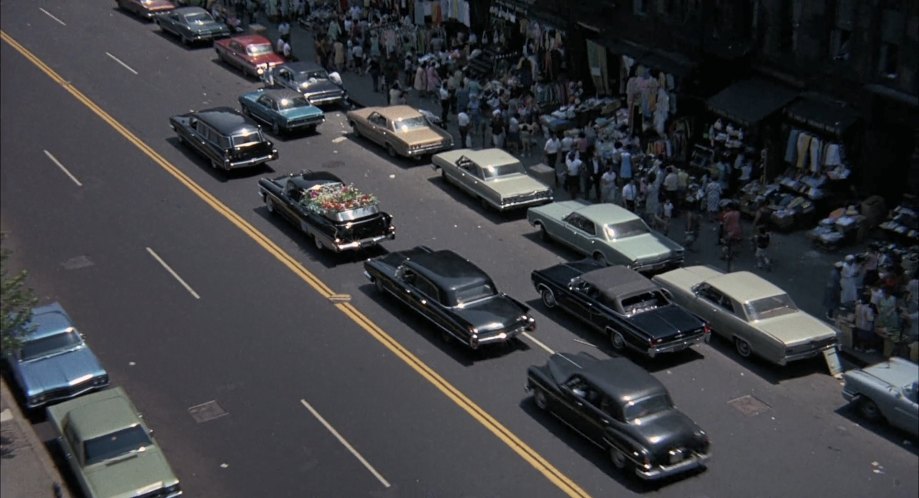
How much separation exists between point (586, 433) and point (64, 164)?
22076 mm

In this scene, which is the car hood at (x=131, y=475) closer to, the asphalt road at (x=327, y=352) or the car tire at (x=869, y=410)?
the asphalt road at (x=327, y=352)

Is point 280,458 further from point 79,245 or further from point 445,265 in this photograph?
point 79,245

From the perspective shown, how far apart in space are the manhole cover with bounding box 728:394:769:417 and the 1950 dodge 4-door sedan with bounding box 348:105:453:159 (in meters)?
16.1

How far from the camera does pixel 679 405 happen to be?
24969 mm

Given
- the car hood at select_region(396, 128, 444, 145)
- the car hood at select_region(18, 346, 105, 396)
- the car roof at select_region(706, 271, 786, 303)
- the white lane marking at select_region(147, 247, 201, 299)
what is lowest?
the white lane marking at select_region(147, 247, 201, 299)

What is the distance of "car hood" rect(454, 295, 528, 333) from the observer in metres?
26.6

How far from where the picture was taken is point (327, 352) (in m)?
27.4

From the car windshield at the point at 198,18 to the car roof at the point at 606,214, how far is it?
82.3 feet

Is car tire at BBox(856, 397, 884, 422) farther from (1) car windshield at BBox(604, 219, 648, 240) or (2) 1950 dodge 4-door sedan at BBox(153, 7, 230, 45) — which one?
(2) 1950 dodge 4-door sedan at BBox(153, 7, 230, 45)

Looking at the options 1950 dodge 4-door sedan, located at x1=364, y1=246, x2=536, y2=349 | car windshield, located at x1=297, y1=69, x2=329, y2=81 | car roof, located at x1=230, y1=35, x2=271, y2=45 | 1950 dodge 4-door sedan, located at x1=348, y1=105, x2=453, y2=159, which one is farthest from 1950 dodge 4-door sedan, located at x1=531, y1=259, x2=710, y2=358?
car roof, located at x1=230, y1=35, x2=271, y2=45

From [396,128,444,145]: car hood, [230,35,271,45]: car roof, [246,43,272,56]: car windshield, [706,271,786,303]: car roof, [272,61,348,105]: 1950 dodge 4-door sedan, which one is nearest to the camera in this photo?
[706,271,786,303]: car roof

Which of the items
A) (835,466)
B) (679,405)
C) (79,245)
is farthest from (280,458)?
(79,245)

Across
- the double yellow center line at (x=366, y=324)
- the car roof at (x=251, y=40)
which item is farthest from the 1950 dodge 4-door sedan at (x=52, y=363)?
the car roof at (x=251, y=40)

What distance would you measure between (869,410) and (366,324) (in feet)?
36.3
